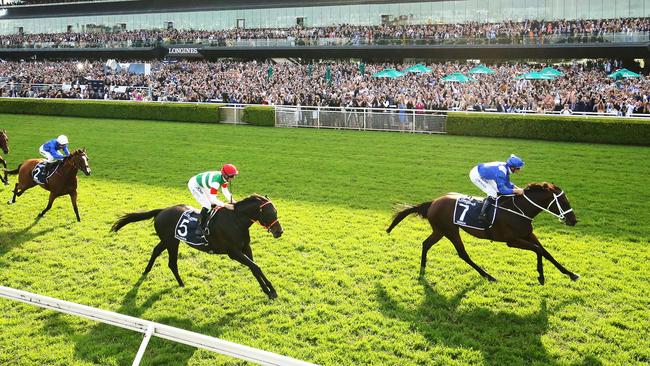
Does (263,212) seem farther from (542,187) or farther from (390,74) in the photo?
(390,74)

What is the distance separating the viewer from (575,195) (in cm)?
1045

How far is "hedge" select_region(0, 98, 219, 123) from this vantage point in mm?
23397

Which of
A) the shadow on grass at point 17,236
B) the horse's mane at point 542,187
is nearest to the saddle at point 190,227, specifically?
the shadow on grass at point 17,236

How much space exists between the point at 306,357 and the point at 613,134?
14.8 meters

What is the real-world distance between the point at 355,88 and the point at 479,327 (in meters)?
21.8

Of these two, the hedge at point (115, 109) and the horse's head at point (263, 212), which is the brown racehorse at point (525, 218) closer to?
the horse's head at point (263, 212)

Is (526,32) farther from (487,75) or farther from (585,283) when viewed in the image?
(585,283)

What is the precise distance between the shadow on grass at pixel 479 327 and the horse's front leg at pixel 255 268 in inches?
46.0

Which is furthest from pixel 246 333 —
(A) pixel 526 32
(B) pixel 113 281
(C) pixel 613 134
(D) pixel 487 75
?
(A) pixel 526 32

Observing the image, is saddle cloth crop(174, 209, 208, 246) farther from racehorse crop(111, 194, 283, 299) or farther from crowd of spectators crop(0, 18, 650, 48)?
crowd of spectators crop(0, 18, 650, 48)

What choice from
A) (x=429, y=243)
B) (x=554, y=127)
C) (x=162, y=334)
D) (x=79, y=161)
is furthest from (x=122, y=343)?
(x=554, y=127)

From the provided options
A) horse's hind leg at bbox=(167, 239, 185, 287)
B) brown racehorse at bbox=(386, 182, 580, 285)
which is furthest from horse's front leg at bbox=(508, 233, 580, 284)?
A: horse's hind leg at bbox=(167, 239, 185, 287)

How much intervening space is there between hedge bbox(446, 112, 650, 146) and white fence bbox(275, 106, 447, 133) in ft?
2.32

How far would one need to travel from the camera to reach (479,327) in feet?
17.7
